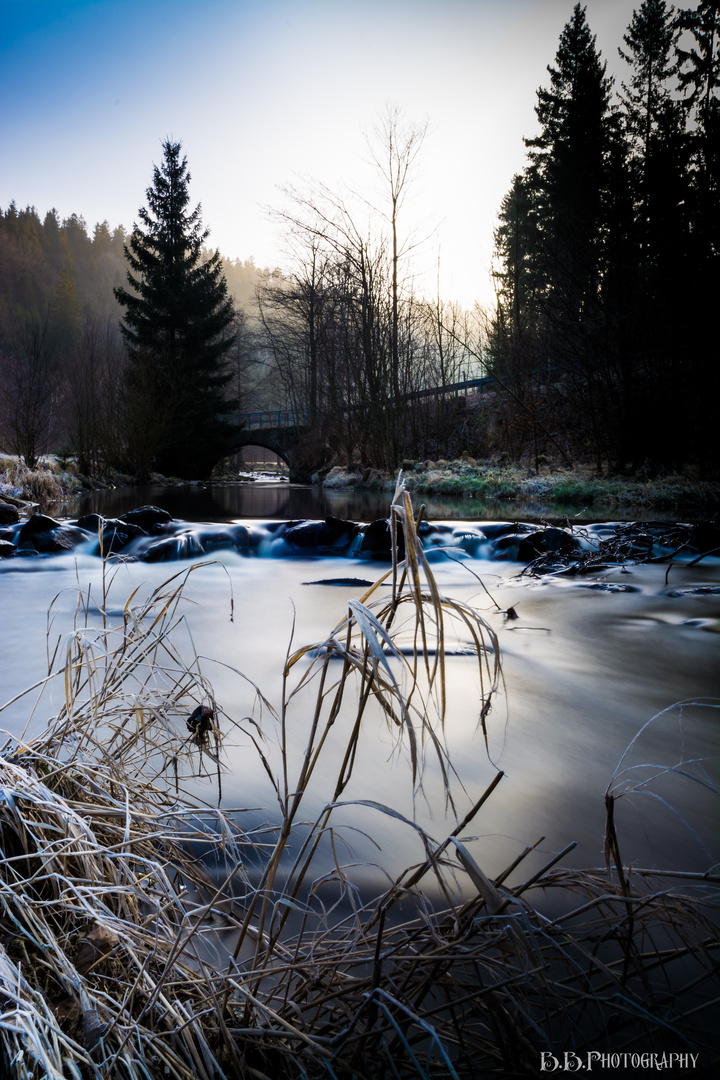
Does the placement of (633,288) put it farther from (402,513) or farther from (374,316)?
(402,513)

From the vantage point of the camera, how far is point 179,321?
28516 millimetres

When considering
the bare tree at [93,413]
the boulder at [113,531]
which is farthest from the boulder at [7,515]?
the bare tree at [93,413]

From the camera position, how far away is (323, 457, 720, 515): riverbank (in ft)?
37.2

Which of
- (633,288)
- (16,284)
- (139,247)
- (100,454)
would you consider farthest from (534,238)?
(16,284)

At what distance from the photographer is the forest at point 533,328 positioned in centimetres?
1310

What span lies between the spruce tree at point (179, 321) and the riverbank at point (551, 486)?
10.4m

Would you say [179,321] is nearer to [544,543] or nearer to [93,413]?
[93,413]

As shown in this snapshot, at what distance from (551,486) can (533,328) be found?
10110 millimetres

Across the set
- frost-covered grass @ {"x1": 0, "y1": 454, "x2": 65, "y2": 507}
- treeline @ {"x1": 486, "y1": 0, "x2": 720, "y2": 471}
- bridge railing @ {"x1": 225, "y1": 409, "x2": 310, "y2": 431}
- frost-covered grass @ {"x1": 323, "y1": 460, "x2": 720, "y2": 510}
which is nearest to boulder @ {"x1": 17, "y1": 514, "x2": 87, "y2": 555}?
frost-covered grass @ {"x1": 0, "y1": 454, "x2": 65, "y2": 507}

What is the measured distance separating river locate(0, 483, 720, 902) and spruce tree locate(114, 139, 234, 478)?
21.3m

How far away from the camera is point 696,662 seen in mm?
3584

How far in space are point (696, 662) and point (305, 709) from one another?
2487 millimetres

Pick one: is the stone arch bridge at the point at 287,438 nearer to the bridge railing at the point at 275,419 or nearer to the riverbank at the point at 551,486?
the bridge railing at the point at 275,419

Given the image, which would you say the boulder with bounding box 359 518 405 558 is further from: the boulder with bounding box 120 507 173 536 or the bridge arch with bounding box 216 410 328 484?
the bridge arch with bounding box 216 410 328 484
